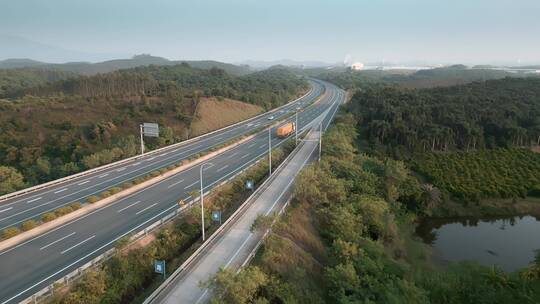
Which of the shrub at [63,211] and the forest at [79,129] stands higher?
the forest at [79,129]

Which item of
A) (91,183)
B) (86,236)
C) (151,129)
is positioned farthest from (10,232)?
(151,129)

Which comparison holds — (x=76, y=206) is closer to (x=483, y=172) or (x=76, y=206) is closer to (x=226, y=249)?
(x=226, y=249)

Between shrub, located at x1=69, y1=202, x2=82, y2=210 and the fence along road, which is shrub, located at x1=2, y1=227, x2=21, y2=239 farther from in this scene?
the fence along road

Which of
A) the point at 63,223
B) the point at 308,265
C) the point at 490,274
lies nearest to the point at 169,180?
the point at 63,223

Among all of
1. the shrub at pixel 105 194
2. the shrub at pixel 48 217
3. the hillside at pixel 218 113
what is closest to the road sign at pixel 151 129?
the hillside at pixel 218 113

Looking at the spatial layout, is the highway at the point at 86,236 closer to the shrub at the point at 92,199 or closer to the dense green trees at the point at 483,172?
the shrub at the point at 92,199

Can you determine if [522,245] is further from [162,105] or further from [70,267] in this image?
[162,105]

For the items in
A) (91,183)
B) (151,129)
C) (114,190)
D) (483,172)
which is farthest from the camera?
(483,172)

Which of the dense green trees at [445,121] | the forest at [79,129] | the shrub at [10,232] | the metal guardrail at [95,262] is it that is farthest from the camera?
the dense green trees at [445,121]

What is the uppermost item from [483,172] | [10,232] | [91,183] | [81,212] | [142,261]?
[10,232]
